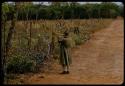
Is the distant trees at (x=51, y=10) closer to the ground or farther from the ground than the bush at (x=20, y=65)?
farther from the ground

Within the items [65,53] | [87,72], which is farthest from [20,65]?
[87,72]

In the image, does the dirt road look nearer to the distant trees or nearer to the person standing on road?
the person standing on road

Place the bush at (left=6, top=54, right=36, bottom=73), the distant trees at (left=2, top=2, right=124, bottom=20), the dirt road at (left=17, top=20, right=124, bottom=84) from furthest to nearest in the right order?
the distant trees at (left=2, top=2, right=124, bottom=20) < the bush at (left=6, top=54, right=36, bottom=73) < the dirt road at (left=17, top=20, right=124, bottom=84)

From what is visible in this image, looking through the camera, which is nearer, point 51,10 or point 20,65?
point 20,65

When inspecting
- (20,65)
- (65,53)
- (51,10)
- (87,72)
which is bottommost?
(87,72)

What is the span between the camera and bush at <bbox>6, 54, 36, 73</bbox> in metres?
8.37

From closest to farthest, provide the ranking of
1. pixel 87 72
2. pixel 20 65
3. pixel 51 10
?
1. pixel 20 65
2. pixel 87 72
3. pixel 51 10

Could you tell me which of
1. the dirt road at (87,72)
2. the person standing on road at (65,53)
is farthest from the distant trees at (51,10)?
the dirt road at (87,72)

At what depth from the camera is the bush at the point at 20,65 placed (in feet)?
27.5

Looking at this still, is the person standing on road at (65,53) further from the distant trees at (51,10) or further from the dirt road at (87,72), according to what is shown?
the distant trees at (51,10)

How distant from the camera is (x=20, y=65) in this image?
842cm

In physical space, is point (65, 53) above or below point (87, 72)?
above

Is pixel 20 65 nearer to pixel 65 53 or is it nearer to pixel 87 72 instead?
pixel 65 53

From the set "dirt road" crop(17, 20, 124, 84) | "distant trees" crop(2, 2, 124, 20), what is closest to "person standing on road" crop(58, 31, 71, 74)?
"dirt road" crop(17, 20, 124, 84)
